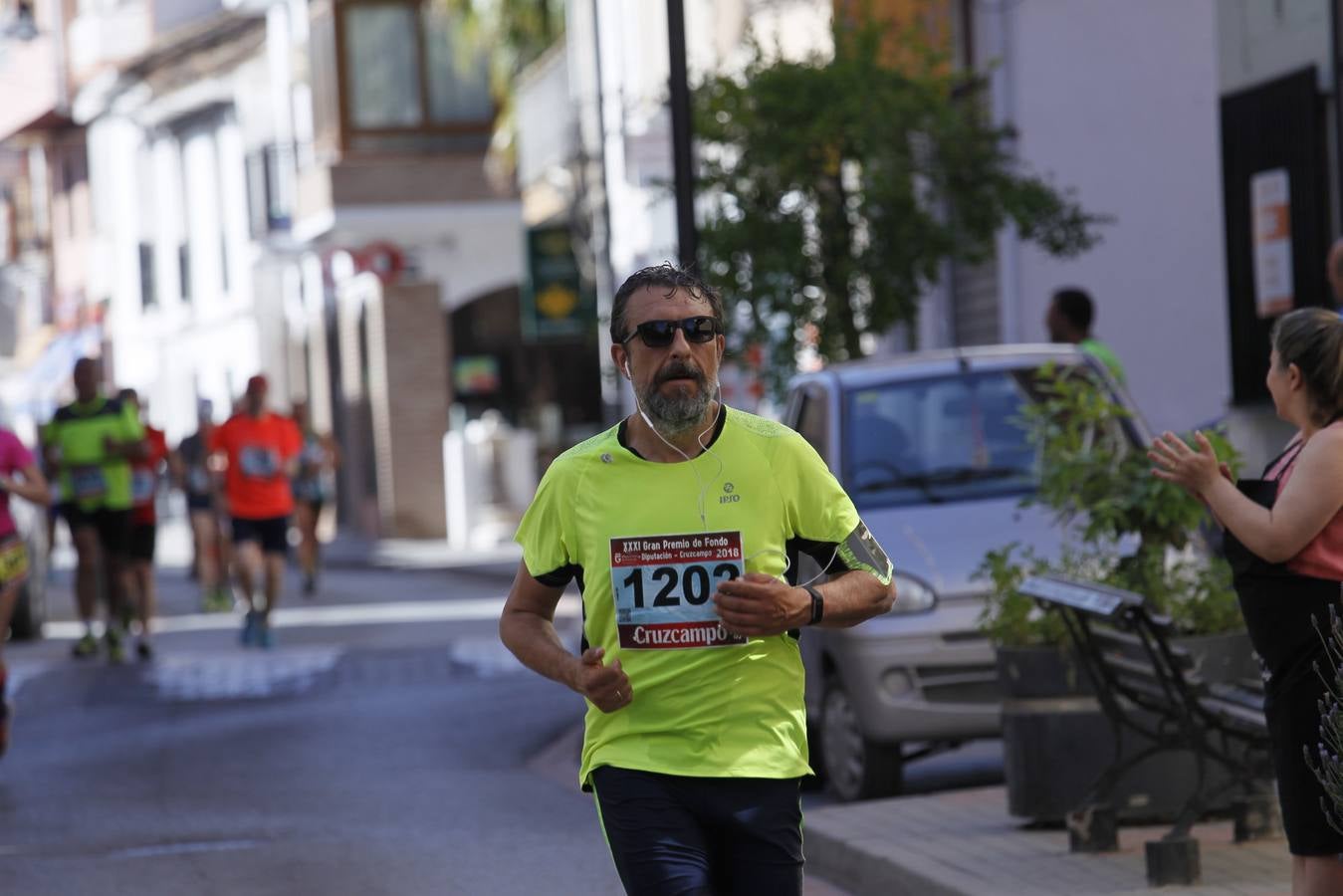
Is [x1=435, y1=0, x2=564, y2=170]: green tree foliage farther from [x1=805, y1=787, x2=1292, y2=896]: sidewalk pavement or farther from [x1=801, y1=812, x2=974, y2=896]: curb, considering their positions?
[x1=801, y1=812, x2=974, y2=896]: curb

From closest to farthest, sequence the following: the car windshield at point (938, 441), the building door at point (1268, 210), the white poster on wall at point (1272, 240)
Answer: the car windshield at point (938, 441), the building door at point (1268, 210), the white poster on wall at point (1272, 240)

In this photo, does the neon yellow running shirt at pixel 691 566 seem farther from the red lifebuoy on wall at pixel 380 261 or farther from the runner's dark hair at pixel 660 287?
the red lifebuoy on wall at pixel 380 261

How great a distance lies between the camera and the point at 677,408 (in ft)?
16.8

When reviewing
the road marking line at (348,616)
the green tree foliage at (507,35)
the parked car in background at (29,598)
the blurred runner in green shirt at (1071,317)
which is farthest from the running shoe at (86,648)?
the green tree foliage at (507,35)

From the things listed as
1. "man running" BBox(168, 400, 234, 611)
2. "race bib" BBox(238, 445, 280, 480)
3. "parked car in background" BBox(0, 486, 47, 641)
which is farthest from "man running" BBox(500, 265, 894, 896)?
"man running" BBox(168, 400, 234, 611)

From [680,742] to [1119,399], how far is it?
5.95 meters

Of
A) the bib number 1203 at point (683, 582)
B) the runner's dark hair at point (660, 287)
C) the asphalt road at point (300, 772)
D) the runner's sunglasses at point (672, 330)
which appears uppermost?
the runner's dark hair at point (660, 287)

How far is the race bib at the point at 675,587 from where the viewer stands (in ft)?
16.6

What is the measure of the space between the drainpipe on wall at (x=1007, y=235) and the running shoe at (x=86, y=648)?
7176mm

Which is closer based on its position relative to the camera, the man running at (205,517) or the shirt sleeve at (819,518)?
the shirt sleeve at (819,518)

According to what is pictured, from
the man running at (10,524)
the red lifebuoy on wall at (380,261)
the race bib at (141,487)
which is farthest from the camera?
the red lifebuoy on wall at (380,261)

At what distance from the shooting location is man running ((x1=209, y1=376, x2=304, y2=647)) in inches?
740

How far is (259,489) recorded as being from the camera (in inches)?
757

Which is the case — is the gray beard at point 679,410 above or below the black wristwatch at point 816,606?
above
